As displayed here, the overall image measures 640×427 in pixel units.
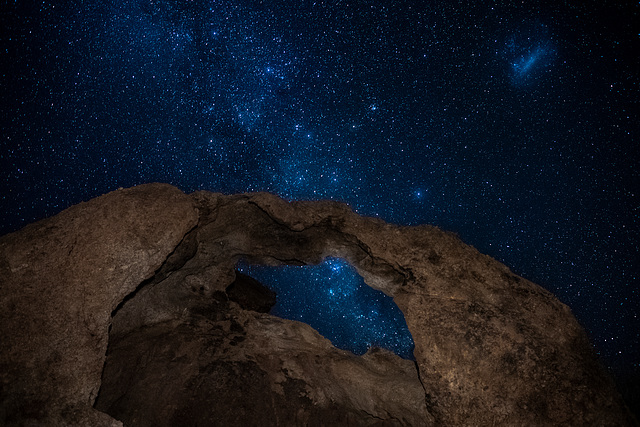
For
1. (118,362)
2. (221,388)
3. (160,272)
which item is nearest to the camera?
(160,272)

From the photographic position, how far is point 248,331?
485 cm

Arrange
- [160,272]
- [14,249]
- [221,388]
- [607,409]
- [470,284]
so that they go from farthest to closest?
[221,388], [160,272], [470,284], [14,249], [607,409]

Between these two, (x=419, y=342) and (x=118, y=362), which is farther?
(x=118, y=362)

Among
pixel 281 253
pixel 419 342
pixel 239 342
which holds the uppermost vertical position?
pixel 281 253

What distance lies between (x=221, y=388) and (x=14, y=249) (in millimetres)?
2894

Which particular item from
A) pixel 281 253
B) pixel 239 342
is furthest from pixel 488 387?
pixel 239 342

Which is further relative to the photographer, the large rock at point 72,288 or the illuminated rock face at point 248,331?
the illuminated rock face at point 248,331

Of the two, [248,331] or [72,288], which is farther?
[248,331]

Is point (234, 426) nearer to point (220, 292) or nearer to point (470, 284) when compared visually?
point (220, 292)

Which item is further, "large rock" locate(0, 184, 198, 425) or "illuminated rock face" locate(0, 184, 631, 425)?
"illuminated rock face" locate(0, 184, 631, 425)

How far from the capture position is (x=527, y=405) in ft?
9.74

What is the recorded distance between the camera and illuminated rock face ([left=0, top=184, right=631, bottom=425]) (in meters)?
2.93

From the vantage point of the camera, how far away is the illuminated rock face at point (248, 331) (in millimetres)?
2932

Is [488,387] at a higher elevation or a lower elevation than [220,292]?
lower
